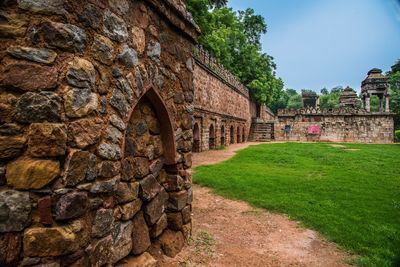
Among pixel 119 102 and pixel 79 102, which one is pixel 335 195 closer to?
pixel 119 102

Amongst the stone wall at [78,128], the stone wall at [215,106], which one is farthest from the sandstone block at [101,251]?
the stone wall at [215,106]

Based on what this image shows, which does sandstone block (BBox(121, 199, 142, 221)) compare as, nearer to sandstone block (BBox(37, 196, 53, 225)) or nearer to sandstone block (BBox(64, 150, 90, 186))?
sandstone block (BBox(64, 150, 90, 186))

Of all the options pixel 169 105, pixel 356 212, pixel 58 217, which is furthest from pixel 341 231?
pixel 58 217

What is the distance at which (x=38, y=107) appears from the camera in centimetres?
188

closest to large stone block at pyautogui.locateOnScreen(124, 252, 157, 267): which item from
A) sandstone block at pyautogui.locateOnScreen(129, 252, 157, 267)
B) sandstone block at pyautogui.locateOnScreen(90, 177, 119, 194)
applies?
sandstone block at pyautogui.locateOnScreen(129, 252, 157, 267)

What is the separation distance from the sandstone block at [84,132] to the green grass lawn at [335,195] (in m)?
3.59

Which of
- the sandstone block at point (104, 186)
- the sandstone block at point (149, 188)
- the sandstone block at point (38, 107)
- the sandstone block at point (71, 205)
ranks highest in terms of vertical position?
the sandstone block at point (38, 107)

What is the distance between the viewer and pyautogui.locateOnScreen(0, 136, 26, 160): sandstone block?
5.89 feet

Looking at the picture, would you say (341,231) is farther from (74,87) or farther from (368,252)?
(74,87)

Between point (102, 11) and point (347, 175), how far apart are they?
373 inches

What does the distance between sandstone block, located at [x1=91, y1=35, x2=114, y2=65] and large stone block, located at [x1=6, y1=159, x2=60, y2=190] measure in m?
0.90

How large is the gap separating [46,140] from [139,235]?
1611 mm

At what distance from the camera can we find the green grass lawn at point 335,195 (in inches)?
177

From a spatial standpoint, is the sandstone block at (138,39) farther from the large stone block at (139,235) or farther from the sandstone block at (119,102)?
the large stone block at (139,235)
